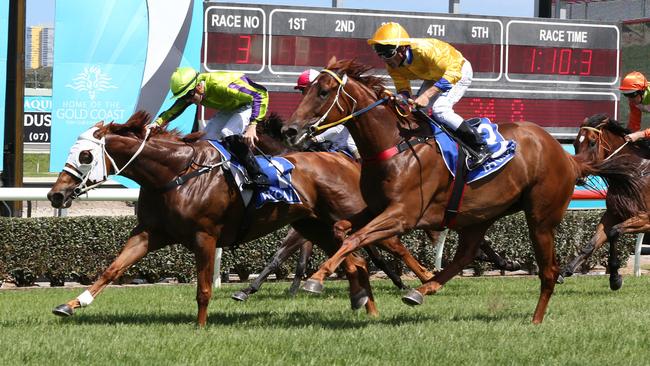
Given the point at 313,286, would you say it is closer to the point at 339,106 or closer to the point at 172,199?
the point at 339,106

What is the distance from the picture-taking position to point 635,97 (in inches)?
398

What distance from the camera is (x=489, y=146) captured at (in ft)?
22.9

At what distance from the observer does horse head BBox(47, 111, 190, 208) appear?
6727 millimetres

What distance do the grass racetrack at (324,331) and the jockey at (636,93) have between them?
1.82 meters

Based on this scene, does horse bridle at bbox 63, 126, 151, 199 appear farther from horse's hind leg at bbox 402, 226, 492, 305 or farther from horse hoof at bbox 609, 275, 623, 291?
horse hoof at bbox 609, 275, 623, 291

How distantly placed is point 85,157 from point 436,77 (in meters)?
2.18

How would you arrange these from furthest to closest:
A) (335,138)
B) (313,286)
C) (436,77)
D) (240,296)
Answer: (335,138)
(240,296)
(436,77)
(313,286)

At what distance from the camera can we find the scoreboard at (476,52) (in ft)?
42.6

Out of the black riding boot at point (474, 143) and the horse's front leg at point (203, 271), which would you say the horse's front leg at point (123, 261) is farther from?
the black riding boot at point (474, 143)

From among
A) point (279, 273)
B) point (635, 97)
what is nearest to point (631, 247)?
point (635, 97)

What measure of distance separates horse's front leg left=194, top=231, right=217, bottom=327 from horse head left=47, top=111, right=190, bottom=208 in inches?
25.9

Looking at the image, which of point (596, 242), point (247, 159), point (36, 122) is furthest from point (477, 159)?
point (36, 122)

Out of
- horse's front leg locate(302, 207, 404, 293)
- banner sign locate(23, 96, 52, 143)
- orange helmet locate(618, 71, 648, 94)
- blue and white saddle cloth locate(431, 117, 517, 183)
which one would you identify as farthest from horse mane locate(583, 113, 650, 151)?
banner sign locate(23, 96, 52, 143)

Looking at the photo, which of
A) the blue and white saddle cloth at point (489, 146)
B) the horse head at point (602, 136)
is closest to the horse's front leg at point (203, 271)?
the blue and white saddle cloth at point (489, 146)
